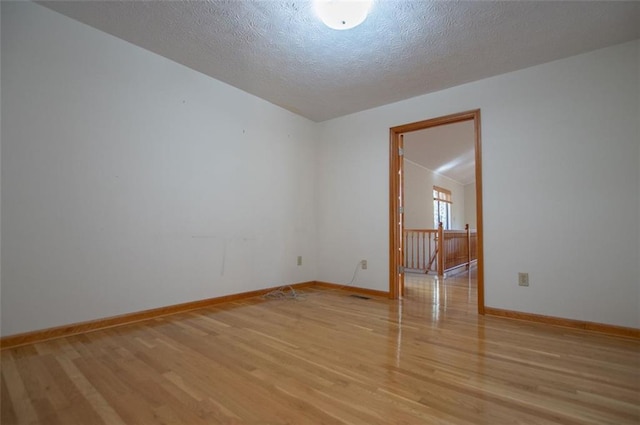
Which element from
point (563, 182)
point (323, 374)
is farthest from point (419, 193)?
point (323, 374)

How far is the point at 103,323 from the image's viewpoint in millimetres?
2152

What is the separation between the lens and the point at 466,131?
5.35 m

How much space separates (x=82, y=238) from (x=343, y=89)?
2.74m

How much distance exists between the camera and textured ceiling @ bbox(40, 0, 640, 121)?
193 cm

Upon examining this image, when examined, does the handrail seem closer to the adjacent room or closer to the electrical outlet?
the adjacent room

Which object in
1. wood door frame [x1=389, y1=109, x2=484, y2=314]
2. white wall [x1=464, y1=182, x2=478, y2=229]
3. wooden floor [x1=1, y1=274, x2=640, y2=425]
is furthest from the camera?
white wall [x1=464, y1=182, x2=478, y2=229]

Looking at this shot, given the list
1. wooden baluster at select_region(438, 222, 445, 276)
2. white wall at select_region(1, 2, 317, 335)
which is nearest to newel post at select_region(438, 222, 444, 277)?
wooden baluster at select_region(438, 222, 445, 276)

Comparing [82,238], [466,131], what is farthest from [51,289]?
[466,131]

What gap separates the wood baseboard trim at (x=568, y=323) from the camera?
7.00 ft

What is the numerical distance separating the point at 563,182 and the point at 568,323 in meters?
1.19

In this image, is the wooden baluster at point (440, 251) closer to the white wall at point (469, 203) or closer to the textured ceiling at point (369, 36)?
the textured ceiling at point (369, 36)

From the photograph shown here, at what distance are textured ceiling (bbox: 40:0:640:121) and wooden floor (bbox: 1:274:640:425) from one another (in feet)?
7.46

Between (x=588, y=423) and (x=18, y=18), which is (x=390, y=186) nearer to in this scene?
(x=588, y=423)

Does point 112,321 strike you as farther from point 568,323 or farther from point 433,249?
point 433,249
